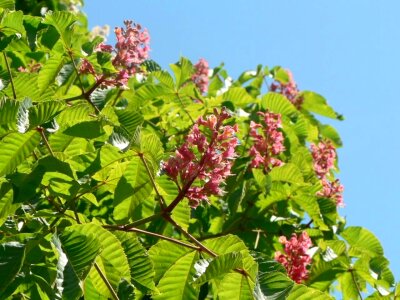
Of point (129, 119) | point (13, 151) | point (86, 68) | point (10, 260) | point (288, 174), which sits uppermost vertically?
point (86, 68)

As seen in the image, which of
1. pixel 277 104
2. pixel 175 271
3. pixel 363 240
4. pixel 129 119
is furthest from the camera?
pixel 277 104

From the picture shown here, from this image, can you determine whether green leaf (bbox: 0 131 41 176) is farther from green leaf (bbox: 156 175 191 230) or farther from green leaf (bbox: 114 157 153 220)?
green leaf (bbox: 156 175 191 230)

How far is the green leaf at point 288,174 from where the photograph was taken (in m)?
2.80

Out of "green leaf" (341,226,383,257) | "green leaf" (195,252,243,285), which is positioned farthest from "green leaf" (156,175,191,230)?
"green leaf" (341,226,383,257)

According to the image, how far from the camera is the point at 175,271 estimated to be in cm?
175

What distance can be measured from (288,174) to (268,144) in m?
0.31

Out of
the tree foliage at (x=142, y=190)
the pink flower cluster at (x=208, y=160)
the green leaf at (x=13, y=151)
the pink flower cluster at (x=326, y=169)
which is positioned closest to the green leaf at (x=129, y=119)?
the tree foliage at (x=142, y=190)

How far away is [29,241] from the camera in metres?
1.56

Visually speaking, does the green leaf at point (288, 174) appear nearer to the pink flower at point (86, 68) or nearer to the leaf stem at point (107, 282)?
the pink flower at point (86, 68)

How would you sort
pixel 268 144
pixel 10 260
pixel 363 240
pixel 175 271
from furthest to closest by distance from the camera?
pixel 268 144
pixel 363 240
pixel 175 271
pixel 10 260

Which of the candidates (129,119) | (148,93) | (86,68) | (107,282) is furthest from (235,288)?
(148,93)

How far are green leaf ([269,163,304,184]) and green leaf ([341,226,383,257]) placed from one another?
375 millimetres

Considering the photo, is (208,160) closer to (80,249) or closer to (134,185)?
(134,185)

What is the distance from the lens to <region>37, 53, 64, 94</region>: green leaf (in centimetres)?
241
